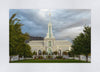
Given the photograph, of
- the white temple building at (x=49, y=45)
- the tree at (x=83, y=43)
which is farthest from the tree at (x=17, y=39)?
the tree at (x=83, y=43)

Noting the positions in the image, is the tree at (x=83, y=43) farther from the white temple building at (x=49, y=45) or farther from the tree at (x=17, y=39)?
the tree at (x=17, y=39)

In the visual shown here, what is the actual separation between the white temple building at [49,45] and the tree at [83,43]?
0.23 m

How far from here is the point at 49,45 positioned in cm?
554

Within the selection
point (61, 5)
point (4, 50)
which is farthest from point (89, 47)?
point (4, 50)

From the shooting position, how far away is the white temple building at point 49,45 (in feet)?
17.8

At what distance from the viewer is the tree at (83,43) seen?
17.5 ft

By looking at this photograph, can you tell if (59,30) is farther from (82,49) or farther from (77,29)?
(82,49)

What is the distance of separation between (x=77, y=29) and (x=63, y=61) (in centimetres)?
121

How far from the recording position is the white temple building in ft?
17.8

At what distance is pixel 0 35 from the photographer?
5.42m

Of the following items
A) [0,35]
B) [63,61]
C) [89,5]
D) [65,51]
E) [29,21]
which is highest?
[89,5]

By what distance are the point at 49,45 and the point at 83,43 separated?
47.2 inches

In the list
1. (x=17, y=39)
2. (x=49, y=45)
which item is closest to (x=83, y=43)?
(x=49, y=45)

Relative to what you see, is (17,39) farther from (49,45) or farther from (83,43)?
(83,43)
